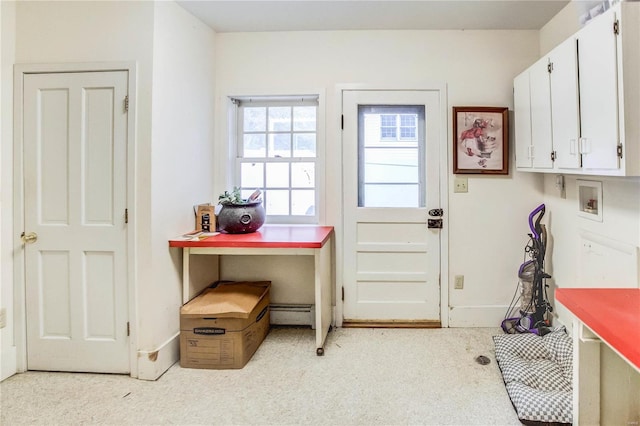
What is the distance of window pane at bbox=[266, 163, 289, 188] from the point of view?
3.15 meters

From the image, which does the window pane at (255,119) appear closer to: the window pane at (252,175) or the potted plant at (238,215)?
the window pane at (252,175)

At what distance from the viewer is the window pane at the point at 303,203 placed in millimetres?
3148

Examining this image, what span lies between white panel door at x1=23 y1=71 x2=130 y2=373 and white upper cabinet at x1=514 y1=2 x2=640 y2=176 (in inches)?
104

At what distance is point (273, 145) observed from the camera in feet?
10.4

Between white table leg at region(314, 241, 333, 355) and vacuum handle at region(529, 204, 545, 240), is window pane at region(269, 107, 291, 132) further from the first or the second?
vacuum handle at region(529, 204, 545, 240)

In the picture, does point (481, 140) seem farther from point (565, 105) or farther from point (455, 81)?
point (565, 105)

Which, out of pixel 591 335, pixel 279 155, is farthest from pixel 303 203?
pixel 591 335

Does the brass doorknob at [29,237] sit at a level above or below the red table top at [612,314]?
above

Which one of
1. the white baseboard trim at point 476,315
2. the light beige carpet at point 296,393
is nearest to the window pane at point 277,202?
the light beige carpet at point 296,393

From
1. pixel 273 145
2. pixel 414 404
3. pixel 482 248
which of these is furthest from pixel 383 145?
pixel 414 404

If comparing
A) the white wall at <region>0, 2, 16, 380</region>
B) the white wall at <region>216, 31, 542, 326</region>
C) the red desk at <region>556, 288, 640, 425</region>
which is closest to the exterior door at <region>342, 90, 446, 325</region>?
the white wall at <region>216, 31, 542, 326</region>

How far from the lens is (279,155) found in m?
3.15

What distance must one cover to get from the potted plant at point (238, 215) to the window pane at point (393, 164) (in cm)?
105

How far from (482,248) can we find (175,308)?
250 cm
